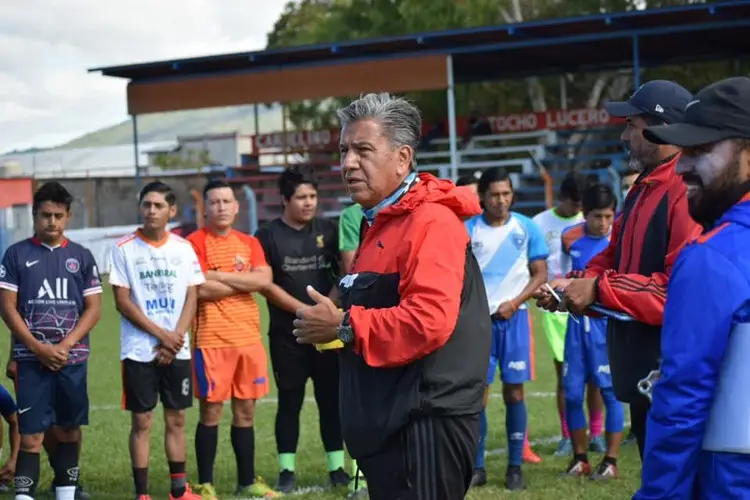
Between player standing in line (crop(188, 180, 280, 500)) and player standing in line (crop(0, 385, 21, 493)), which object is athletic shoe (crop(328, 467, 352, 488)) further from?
player standing in line (crop(0, 385, 21, 493))

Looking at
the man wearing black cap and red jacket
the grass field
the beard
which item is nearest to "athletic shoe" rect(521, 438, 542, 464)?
the grass field

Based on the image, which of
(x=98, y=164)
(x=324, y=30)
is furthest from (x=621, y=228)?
(x=98, y=164)

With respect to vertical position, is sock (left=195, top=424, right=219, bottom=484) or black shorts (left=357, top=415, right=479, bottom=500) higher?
black shorts (left=357, top=415, right=479, bottom=500)

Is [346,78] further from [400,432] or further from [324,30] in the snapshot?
[400,432]

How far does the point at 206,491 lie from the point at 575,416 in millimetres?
2733

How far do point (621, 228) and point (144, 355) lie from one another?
366cm

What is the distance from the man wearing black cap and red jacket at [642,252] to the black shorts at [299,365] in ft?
11.2

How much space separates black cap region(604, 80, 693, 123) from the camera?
5.03 m

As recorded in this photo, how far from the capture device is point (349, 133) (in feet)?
14.7

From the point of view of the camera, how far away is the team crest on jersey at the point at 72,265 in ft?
25.6

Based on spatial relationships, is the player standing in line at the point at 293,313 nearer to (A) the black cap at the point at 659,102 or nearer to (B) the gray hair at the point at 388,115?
(A) the black cap at the point at 659,102

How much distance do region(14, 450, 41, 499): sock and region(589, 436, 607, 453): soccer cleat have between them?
4437 mm

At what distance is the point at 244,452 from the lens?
834cm

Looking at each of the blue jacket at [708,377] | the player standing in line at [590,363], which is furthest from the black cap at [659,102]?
the player standing in line at [590,363]
